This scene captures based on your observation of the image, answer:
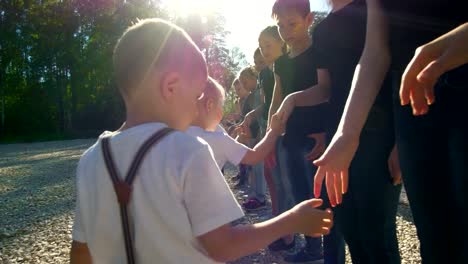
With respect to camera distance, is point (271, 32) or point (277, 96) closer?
point (277, 96)

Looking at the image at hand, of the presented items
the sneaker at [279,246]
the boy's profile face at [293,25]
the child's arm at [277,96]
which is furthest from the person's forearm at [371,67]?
the sneaker at [279,246]

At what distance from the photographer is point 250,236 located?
129 cm

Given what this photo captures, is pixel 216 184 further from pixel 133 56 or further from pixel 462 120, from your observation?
pixel 462 120

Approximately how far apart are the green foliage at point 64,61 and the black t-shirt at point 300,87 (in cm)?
2629

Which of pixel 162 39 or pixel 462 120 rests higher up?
pixel 162 39

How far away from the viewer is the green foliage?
3117 cm

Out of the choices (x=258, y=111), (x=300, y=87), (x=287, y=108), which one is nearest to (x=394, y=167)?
(x=287, y=108)

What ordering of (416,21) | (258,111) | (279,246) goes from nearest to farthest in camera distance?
1. (416,21)
2. (279,246)
3. (258,111)

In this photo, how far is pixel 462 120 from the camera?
136cm

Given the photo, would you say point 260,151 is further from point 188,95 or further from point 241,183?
point 241,183

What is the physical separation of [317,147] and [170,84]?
172 centimetres

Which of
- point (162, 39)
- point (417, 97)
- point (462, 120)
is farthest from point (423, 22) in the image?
point (162, 39)

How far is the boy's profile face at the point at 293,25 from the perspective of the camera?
3.17m

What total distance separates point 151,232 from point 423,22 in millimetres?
1088
